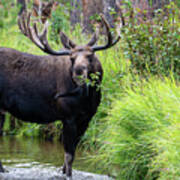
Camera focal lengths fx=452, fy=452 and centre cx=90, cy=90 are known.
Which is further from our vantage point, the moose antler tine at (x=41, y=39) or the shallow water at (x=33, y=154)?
the shallow water at (x=33, y=154)

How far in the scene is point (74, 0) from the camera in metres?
12.4

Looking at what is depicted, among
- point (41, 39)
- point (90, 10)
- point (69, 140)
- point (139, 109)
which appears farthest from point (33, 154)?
point (90, 10)

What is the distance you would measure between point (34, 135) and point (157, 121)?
15.6ft

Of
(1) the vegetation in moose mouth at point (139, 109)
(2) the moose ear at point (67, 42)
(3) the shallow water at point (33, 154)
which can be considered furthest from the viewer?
(3) the shallow water at point (33, 154)

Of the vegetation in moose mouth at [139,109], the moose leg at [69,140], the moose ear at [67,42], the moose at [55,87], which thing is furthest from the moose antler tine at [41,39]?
the moose leg at [69,140]

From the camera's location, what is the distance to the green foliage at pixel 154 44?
7387 mm

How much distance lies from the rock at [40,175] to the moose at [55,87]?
5.8 inches

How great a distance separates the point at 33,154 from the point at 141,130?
2.86 m

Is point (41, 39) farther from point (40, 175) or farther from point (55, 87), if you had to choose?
point (40, 175)

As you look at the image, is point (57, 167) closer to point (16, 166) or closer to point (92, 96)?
point (16, 166)

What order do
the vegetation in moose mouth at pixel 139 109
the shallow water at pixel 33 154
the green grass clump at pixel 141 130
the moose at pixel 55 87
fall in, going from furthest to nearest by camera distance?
the shallow water at pixel 33 154 → the moose at pixel 55 87 → the green grass clump at pixel 141 130 → the vegetation in moose mouth at pixel 139 109

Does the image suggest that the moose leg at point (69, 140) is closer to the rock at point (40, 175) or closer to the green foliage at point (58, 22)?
the rock at point (40, 175)

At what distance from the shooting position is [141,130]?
5.89 metres

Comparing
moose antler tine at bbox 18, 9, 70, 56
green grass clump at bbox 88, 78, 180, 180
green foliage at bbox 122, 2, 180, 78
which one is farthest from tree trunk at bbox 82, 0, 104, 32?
green grass clump at bbox 88, 78, 180, 180
